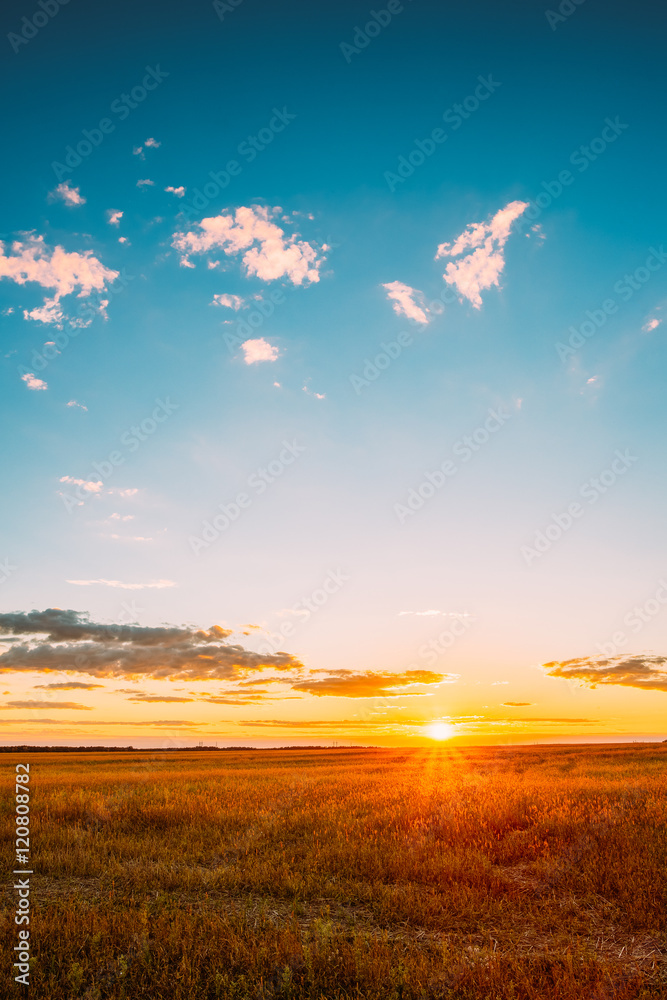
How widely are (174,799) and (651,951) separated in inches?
448

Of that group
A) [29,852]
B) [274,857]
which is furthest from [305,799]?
[29,852]

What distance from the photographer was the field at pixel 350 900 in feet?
17.4

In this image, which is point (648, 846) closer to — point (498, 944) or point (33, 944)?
point (498, 944)

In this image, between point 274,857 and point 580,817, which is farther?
point 580,817

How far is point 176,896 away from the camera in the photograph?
304 inches

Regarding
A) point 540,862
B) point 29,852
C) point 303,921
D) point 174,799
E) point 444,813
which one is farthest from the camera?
point 174,799

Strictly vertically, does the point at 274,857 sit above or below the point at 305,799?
above

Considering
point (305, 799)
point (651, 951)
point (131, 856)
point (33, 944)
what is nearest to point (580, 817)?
point (651, 951)

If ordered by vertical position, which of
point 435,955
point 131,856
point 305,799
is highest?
point 435,955

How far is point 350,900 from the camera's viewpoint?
7.46 metres

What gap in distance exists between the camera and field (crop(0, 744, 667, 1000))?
17.4ft

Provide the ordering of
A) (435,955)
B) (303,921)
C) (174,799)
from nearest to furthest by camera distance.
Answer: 1. (435,955)
2. (303,921)
3. (174,799)

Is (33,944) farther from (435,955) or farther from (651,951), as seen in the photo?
(651,951)

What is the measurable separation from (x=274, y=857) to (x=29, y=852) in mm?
4711
